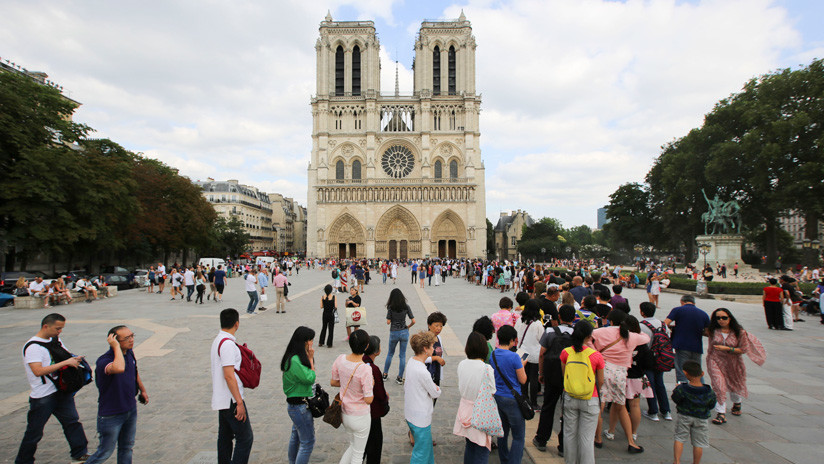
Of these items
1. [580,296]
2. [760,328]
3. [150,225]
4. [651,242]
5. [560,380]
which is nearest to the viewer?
[560,380]

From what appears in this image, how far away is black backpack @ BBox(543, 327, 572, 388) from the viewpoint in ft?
13.0

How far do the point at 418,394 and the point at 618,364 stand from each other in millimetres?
2133

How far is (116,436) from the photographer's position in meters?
3.30

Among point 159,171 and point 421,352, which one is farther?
point 159,171

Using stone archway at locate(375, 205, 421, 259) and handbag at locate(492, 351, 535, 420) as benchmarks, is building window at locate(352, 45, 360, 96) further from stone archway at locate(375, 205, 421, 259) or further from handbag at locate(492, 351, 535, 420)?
handbag at locate(492, 351, 535, 420)

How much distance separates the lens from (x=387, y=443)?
161 inches

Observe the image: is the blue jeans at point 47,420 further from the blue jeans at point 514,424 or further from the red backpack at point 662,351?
the red backpack at point 662,351

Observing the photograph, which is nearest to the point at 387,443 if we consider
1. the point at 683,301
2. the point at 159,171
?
the point at 683,301

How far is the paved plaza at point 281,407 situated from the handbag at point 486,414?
3.20ft

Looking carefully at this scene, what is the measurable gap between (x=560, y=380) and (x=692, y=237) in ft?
122

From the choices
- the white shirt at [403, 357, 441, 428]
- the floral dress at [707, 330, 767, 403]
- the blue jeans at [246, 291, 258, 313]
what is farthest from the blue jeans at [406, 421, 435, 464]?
the blue jeans at [246, 291, 258, 313]

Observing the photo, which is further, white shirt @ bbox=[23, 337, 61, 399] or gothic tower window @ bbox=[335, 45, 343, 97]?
gothic tower window @ bbox=[335, 45, 343, 97]

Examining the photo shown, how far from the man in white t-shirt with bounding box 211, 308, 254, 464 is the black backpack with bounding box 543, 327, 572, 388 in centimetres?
270

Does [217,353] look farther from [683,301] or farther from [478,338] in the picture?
[683,301]
